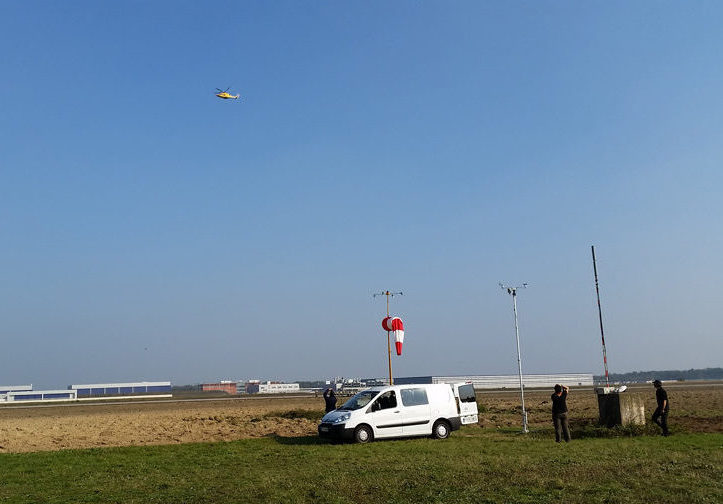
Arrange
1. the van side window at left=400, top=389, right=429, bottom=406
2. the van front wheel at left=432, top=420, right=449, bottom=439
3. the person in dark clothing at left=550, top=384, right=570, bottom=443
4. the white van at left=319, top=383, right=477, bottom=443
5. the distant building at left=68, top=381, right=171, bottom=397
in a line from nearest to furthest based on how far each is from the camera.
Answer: the person in dark clothing at left=550, top=384, right=570, bottom=443 → the white van at left=319, top=383, right=477, bottom=443 → the van side window at left=400, top=389, right=429, bottom=406 → the van front wheel at left=432, top=420, right=449, bottom=439 → the distant building at left=68, top=381, right=171, bottom=397

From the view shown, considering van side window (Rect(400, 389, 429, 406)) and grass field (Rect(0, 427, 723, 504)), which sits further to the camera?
van side window (Rect(400, 389, 429, 406))

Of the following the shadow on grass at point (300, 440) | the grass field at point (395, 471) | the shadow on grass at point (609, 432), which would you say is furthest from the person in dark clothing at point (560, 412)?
the shadow on grass at point (300, 440)

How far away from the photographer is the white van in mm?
21500

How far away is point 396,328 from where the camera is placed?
30766 millimetres

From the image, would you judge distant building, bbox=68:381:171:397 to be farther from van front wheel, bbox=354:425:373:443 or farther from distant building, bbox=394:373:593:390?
van front wheel, bbox=354:425:373:443

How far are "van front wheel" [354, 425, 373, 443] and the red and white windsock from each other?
30.3 feet

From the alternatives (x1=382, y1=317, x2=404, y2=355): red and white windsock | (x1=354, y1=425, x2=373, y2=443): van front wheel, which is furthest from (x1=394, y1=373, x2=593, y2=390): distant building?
(x1=354, y1=425, x2=373, y2=443): van front wheel

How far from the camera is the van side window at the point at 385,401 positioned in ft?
72.2

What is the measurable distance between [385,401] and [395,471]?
25.7ft

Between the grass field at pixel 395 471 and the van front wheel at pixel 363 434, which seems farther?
the van front wheel at pixel 363 434

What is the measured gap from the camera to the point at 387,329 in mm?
30719

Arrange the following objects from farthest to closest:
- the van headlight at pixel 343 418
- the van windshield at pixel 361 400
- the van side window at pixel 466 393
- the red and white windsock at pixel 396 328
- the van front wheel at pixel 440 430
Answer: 1. the red and white windsock at pixel 396 328
2. the van side window at pixel 466 393
3. the van front wheel at pixel 440 430
4. the van windshield at pixel 361 400
5. the van headlight at pixel 343 418

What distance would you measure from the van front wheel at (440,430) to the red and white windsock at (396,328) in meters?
8.09

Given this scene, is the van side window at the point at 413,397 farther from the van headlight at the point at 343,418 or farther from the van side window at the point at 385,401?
the van headlight at the point at 343,418
